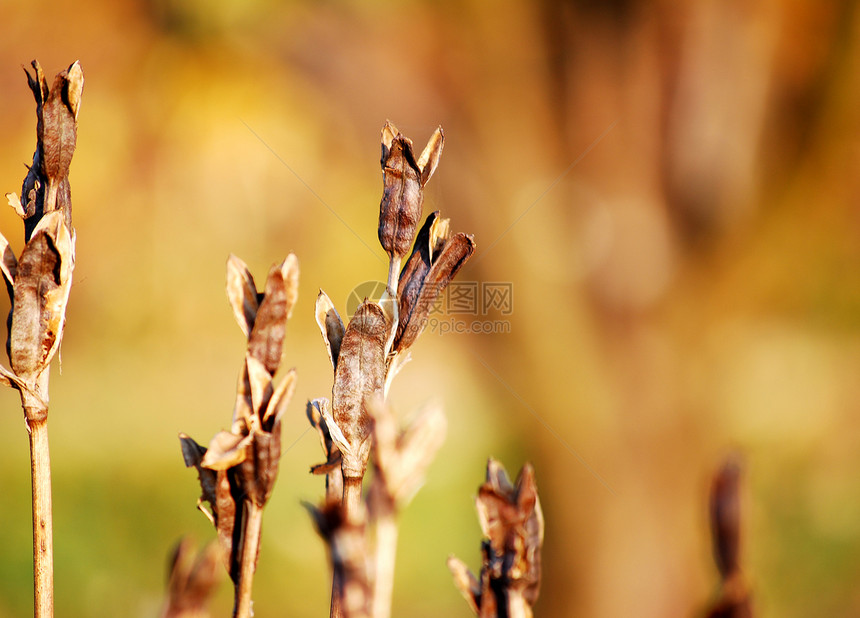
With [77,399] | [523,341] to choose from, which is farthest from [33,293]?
[77,399]

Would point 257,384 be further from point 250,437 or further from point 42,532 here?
point 42,532

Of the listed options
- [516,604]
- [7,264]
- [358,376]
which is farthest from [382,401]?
[7,264]

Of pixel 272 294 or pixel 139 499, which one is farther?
pixel 139 499

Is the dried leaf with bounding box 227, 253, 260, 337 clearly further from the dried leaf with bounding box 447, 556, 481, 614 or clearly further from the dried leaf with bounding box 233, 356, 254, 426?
the dried leaf with bounding box 447, 556, 481, 614

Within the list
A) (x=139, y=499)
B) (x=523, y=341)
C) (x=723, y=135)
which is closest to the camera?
(x=723, y=135)

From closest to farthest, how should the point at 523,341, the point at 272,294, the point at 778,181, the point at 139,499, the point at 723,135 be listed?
the point at 272,294 < the point at 723,135 < the point at 778,181 < the point at 523,341 < the point at 139,499

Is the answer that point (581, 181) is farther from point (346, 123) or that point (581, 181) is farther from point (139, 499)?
point (139, 499)

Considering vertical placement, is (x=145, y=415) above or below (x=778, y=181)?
below

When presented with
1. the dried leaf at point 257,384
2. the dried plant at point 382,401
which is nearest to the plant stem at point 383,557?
the dried plant at point 382,401
